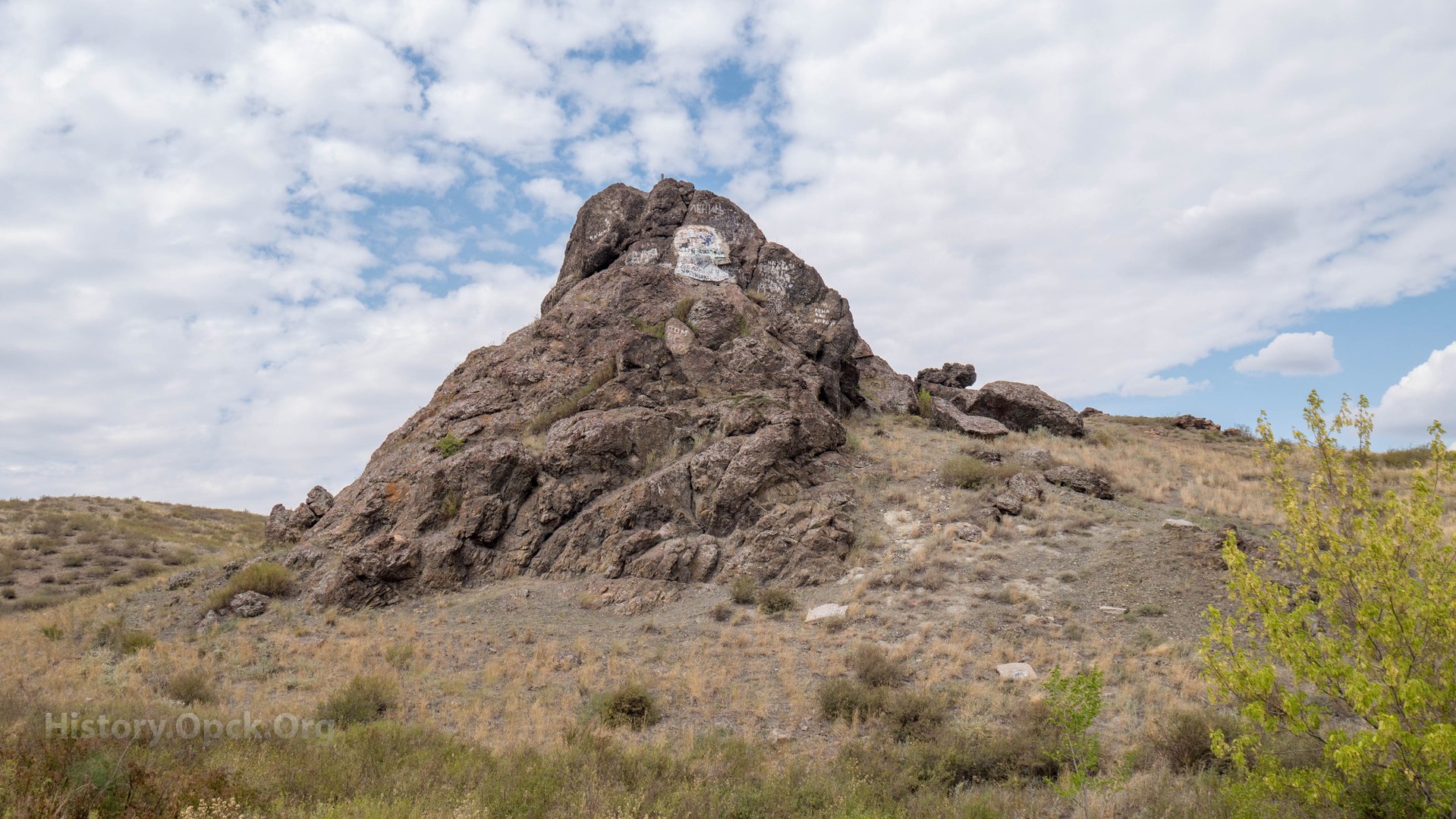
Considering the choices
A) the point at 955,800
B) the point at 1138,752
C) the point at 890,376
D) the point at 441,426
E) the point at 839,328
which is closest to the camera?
the point at 955,800

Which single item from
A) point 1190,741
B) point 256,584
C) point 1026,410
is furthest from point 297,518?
point 1026,410

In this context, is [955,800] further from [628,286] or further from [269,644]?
[628,286]

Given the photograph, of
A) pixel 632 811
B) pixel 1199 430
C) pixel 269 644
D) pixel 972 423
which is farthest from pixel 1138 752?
pixel 1199 430

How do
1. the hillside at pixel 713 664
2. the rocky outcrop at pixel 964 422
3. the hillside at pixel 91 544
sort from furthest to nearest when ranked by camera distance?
1. the rocky outcrop at pixel 964 422
2. the hillside at pixel 91 544
3. the hillside at pixel 713 664

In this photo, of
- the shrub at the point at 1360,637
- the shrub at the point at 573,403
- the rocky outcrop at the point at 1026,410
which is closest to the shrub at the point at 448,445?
the shrub at the point at 573,403

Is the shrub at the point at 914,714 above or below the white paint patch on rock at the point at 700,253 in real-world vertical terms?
below

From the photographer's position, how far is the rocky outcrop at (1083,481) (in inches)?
779

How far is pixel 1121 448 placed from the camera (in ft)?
87.7

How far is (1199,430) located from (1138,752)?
32.7 metres

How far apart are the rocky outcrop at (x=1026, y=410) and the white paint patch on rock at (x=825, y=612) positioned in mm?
16425

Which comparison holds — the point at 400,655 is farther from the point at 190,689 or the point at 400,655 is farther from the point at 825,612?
the point at 825,612

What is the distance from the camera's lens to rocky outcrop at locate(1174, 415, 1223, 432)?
118 ft

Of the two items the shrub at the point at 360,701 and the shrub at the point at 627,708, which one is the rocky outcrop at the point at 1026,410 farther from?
the shrub at the point at 360,701

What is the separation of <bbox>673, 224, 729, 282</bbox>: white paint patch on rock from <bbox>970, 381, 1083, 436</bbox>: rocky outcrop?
11.7m
